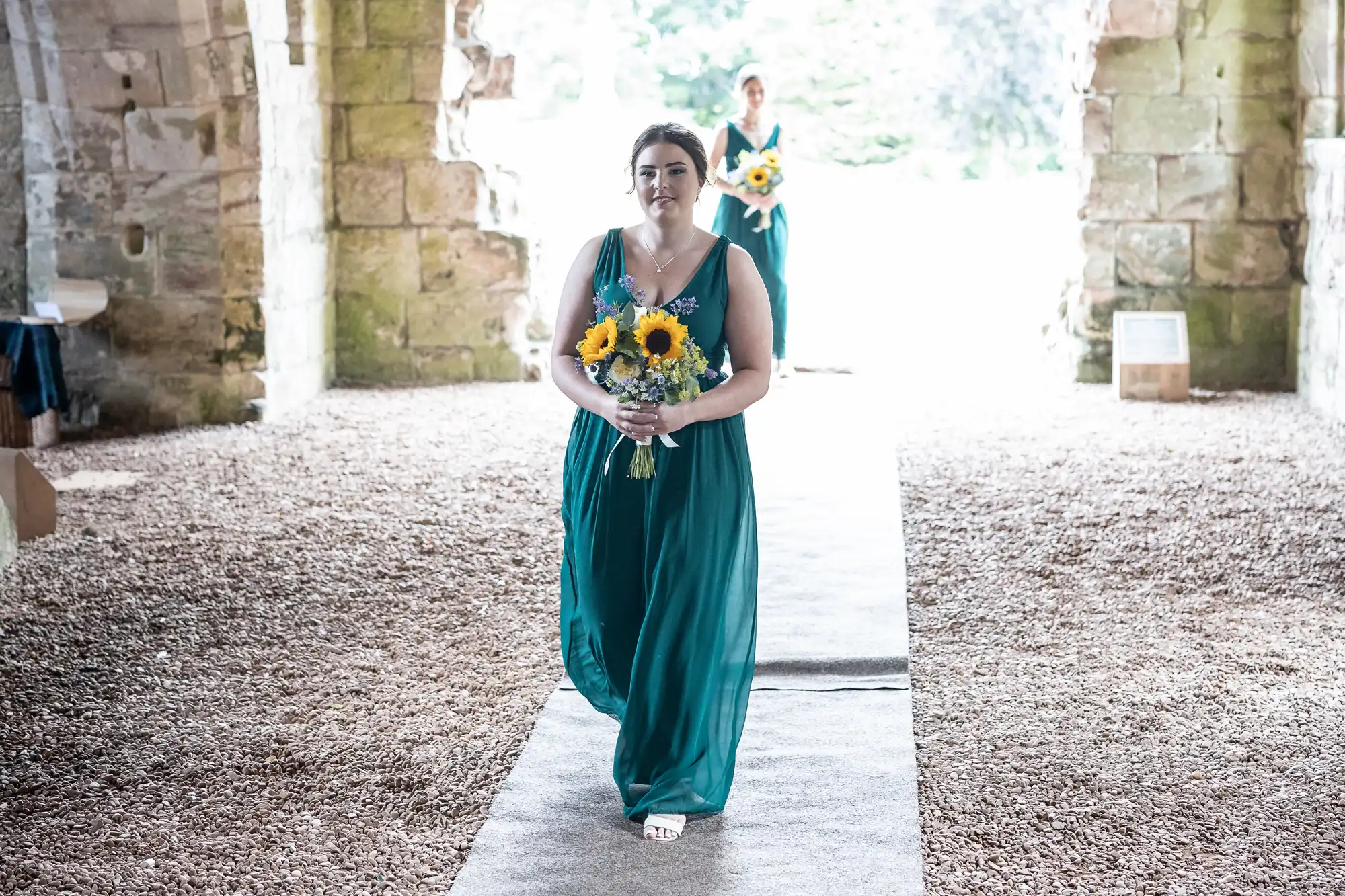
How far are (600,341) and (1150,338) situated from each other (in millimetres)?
6746

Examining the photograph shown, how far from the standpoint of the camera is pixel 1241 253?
9.48 metres

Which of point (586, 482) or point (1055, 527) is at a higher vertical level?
point (586, 482)

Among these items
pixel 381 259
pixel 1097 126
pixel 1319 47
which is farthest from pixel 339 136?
pixel 1319 47

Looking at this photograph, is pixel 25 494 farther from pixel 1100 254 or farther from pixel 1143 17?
pixel 1143 17

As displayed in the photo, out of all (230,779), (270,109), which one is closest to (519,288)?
(270,109)

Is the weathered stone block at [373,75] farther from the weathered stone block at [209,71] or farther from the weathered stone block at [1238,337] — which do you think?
the weathered stone block at [1238,337]

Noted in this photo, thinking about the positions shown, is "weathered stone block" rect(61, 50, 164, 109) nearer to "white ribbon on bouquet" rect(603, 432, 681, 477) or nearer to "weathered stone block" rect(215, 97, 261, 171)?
"weathered stone block" rect(215, 97, 261, 171)

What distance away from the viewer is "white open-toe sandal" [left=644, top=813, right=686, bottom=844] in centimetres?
342

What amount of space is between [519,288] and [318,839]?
6816mm

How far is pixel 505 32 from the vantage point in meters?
20.7

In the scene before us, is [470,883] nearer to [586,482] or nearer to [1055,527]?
[586,482]

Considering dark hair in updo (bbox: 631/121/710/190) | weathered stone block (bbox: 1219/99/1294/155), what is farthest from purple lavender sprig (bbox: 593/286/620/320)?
weathered stone block (bbox: 1219/99/1294/155)

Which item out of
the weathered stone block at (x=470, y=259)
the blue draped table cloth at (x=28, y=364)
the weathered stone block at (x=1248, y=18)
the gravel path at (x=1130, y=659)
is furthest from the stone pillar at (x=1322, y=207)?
the blue draped table cloth at (x=28, y=364)

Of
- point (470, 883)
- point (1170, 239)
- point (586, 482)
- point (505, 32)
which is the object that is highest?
point (505, 32)
